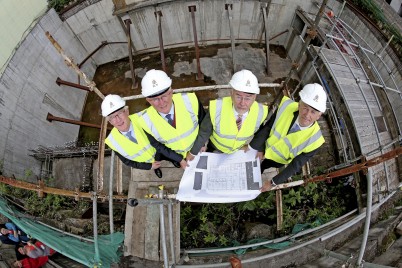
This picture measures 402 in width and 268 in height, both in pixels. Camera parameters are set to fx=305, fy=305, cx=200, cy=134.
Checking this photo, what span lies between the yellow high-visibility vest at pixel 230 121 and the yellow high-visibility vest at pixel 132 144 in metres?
1.17

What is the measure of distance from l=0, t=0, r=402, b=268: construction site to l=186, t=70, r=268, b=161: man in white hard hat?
3.82 ft

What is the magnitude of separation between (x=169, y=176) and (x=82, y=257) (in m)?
2.18

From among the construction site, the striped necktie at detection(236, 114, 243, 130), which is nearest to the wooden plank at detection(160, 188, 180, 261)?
the construction site

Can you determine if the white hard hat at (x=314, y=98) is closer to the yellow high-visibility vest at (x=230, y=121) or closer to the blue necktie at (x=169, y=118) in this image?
the yellow high-visibility vest at (x=230, y=121)

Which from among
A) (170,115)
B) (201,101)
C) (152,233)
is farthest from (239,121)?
(201,101)

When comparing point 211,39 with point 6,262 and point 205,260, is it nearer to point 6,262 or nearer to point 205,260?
point 205,260

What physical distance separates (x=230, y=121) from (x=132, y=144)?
5.27 feet

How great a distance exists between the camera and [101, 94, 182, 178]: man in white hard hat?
182 inches

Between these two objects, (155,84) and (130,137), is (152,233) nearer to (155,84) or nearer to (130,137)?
(130,137)

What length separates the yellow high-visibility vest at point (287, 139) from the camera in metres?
4.52

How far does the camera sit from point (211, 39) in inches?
446

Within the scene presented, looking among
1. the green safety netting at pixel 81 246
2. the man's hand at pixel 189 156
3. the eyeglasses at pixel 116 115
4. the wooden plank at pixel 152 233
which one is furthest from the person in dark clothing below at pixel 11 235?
the man's hand at pixel 189 156

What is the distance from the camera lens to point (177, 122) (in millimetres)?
4926

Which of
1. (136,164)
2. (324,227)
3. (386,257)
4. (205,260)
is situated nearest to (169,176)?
(136,164)
